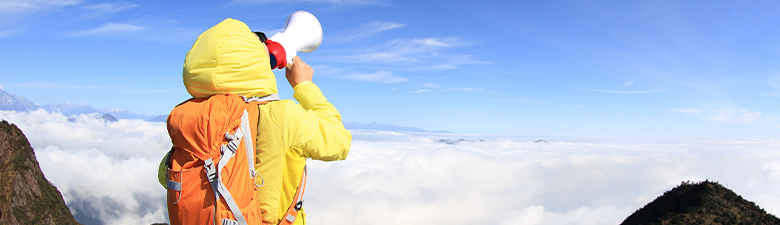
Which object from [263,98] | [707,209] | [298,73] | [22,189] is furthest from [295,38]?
[22,189]

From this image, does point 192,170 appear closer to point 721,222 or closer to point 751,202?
point 721,222

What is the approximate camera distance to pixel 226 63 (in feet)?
9.78

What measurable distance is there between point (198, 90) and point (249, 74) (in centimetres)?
38

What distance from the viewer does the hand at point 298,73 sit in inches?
146

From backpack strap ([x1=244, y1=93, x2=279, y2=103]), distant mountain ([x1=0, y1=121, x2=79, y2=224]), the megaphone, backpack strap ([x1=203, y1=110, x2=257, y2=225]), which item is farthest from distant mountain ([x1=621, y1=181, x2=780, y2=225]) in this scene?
distant mountain ([x1=0, y1=121, x2=79, y2=224])

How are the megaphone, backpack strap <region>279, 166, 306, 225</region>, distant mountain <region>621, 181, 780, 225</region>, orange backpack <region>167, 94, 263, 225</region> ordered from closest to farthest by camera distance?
orange backpack <region>167, 94, 263, 225</region>
backpack strap <region>279, 166, 306, 225</region>
the megaphone
distant mountain <region>621, 181, 780, 225</region>

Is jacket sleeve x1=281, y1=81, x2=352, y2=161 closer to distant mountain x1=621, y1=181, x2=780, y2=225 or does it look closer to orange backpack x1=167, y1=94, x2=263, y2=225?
orange backpack x1=167, y1=94, x2=263, y2=225

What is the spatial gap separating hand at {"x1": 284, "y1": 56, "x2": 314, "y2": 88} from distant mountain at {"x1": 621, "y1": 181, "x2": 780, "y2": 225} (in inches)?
1462

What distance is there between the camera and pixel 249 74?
124 inches

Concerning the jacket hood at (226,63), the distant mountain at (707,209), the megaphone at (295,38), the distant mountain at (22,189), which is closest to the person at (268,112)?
the jacket hood at (226,63)

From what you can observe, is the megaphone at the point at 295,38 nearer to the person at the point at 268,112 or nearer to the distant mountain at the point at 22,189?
the person at the point at 268,112

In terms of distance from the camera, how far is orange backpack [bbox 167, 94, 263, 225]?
2.87 m

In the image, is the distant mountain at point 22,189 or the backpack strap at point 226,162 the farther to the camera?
the distant mountain at point 22,189

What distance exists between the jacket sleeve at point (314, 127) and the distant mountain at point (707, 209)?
37.0m
